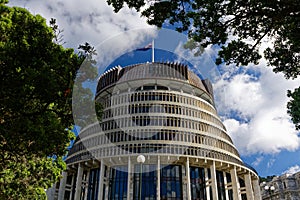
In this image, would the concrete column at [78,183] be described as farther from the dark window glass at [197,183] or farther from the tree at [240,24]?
the tree at [240,24]

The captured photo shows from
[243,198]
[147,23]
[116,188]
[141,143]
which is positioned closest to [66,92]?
[147,23]

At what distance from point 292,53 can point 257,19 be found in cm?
244

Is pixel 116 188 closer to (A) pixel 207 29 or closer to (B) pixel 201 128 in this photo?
(B) pixel 201 128

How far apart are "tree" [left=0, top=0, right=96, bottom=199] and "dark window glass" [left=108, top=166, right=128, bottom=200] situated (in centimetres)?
3337

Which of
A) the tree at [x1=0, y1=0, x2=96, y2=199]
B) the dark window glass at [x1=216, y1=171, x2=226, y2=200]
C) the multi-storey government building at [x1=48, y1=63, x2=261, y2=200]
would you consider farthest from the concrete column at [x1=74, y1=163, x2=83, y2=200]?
the tree at [x1=0, y1=0, x2=96, y2=199]

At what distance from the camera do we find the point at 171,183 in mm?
45219

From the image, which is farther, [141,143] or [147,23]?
[141,143]

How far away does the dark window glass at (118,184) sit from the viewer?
4418cm

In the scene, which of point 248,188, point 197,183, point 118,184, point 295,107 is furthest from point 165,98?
point 295,107

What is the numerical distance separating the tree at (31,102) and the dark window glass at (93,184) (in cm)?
3762

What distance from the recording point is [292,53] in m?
10.5

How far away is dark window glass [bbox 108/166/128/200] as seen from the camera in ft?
145

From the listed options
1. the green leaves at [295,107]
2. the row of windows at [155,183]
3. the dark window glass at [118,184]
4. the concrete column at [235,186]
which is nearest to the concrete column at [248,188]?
the concrete column at [235,186]

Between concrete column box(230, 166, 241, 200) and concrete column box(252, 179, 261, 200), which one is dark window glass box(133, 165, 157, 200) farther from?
concrete column box(252, 179, 261, 200)
